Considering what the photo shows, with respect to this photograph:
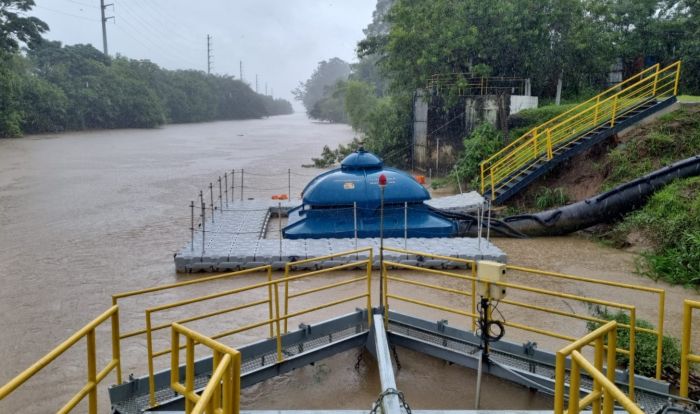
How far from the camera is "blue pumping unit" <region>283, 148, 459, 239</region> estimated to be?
14359 millimetres

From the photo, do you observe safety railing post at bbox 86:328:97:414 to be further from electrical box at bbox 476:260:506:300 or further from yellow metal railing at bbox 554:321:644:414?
electrical box at bbox 476:260:506:300

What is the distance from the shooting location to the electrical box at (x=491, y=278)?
590 cm

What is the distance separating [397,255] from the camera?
40.6ft

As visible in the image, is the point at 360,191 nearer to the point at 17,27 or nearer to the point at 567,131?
the point at 567,131

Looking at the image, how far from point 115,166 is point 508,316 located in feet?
98.0

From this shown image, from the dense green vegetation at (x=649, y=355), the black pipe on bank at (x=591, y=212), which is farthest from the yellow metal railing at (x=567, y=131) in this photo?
the dense green vegetation at (x=649, y=355)

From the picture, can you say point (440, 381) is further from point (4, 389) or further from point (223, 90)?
point (223, 90)

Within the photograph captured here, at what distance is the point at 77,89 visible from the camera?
6544 cm

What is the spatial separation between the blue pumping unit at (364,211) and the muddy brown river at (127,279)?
1.99m

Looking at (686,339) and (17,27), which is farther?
(17,27)

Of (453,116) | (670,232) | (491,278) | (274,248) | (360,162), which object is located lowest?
(274,248)

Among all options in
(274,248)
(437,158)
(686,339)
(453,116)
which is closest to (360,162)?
(274,248)

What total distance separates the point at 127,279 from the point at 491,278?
8.85 m

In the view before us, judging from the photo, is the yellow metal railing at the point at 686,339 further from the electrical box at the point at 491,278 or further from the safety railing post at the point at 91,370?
the safety railing post at the point at 91,370
